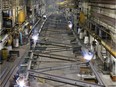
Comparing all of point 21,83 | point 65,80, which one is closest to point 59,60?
point 65,80

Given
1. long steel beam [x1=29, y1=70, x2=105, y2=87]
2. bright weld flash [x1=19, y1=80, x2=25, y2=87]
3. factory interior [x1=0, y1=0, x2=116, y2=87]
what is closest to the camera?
bright weld flash [x1=19, y1=80, x2=25, y2=87]

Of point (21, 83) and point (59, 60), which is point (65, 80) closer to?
point (21, 83)

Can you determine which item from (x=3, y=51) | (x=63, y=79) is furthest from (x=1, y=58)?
(x=63, y=79)

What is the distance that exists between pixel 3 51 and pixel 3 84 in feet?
36.2

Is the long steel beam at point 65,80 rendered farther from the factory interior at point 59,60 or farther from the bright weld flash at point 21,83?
the bright weld flash at point 21,83

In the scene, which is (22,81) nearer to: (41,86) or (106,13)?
(41,86)

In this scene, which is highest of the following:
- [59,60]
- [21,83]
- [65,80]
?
[21,83]

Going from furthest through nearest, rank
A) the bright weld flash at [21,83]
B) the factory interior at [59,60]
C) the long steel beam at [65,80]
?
the factory interior at [59,60] < the long steel beam at [65,80] < the bright weld flash at [21,83]

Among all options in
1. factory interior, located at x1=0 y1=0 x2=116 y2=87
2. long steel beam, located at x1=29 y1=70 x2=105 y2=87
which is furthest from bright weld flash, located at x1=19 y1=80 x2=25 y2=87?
long steel beam, located at x1=29 y1=70 x2=105 y2=87

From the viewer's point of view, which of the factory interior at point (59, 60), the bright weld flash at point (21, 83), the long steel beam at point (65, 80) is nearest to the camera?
the bright weld flash at point (21, 83)

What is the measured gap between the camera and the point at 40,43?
20000 millimetres

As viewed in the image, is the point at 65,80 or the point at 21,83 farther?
the point at 65,80

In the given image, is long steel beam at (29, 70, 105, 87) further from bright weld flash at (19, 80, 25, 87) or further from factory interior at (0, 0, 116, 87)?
bright weld flash at (19, 80, 25, 87)

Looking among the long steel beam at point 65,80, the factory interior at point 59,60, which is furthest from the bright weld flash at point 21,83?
the long steel beam at point 65,80
